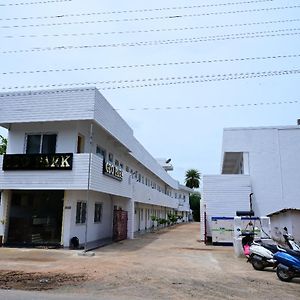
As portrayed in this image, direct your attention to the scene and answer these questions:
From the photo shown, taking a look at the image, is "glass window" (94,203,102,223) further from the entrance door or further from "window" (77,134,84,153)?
"window" (77,134,84,153)

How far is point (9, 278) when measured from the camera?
1055 cm

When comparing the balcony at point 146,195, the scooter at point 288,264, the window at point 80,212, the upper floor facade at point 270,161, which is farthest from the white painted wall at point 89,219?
the scooter at point 288,264

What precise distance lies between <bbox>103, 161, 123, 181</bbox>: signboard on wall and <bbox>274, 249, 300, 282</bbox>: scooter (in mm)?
11356

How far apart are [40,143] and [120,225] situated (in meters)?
8.16

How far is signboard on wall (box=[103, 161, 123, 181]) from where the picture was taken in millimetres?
20678

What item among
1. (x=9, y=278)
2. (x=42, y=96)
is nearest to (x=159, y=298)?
(x=9, y=278)

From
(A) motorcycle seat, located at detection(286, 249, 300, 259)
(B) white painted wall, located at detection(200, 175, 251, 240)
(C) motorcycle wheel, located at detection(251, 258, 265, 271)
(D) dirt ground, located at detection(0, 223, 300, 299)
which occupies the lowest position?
(D) dirt ground, located at detection(0, 223, 300, 299)

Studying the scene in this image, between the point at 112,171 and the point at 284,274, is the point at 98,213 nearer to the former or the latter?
the point at 112,171

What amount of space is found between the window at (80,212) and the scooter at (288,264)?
11.7 metres

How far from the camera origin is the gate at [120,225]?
24.2 metres

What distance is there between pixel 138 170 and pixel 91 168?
20041mm

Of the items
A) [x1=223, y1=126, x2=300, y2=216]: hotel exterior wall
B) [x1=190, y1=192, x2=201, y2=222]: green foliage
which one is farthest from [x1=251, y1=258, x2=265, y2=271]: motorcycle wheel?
[x1=190, y1=192, x2=201, y2=222]: green foliage

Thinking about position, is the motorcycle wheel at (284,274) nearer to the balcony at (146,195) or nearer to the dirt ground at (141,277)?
the dirt ground at (141,277)

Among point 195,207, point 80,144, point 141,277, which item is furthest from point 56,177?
point 195,207
